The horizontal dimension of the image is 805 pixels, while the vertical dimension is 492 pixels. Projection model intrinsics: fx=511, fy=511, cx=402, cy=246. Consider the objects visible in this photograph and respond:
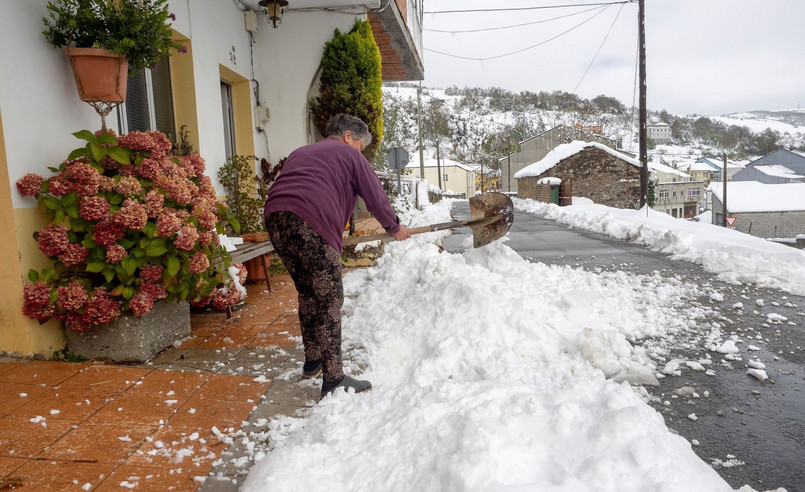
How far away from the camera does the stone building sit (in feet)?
101

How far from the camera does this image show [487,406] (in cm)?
210

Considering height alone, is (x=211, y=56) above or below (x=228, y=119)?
above

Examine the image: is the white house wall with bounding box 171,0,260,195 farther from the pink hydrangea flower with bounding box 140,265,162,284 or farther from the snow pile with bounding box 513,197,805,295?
the snow pile with bounding box 513,197,805,295

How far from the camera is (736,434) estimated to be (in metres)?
2.65

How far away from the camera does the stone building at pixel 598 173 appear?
30.7m

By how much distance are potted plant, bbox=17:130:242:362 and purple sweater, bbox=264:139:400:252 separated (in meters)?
1.03

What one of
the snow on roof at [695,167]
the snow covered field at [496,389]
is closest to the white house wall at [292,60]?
the snow covered field at [496,389]

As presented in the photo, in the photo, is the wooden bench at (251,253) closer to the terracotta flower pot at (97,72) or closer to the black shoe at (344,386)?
the terracotta flower pot at (97,72)

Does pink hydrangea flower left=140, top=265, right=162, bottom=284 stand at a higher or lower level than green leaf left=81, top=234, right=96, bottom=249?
lower

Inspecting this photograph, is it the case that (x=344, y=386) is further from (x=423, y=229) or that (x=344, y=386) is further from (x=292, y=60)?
(x=292, y=60)

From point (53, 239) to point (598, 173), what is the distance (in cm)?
3173

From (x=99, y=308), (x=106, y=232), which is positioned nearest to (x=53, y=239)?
(x=106, y=232)

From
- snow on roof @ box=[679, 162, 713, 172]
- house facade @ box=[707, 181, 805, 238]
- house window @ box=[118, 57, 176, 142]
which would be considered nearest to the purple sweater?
house window @ box=[118, 57, 176, 142]

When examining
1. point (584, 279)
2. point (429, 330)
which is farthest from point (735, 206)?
point (429, 330)
